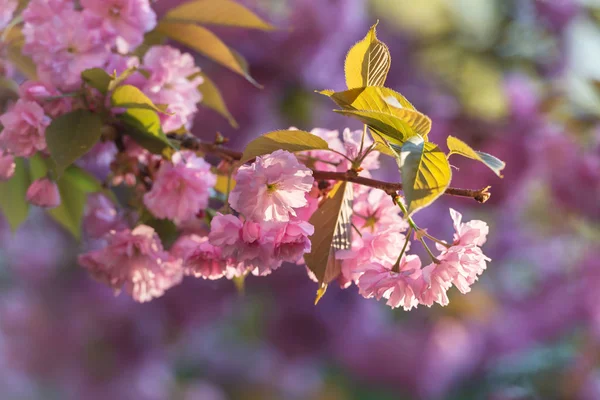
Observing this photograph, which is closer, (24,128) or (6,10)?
(24,128)

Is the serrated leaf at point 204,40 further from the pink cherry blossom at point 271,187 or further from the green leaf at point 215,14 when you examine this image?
the pink cherry blossom at point 271,187

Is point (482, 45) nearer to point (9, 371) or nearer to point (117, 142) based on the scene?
point (117, 142)

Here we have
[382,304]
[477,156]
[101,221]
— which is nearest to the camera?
[477,156]

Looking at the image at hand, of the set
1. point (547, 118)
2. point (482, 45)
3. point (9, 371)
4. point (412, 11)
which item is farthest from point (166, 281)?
point (9, 371)

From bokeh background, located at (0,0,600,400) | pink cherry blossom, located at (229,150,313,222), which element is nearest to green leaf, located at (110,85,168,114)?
pink cherry blossom, located at (229,150,313,222)

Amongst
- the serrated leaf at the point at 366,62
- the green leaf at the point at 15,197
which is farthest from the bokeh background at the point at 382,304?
the serrated leaf at the point at 366,62

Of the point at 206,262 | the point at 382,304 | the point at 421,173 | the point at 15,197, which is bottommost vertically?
the point at 382,304

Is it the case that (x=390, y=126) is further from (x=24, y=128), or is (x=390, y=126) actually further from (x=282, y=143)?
(x=24, y=128)

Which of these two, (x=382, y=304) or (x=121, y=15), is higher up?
(x=121, y=15)

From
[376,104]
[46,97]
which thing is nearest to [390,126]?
[376,104]
